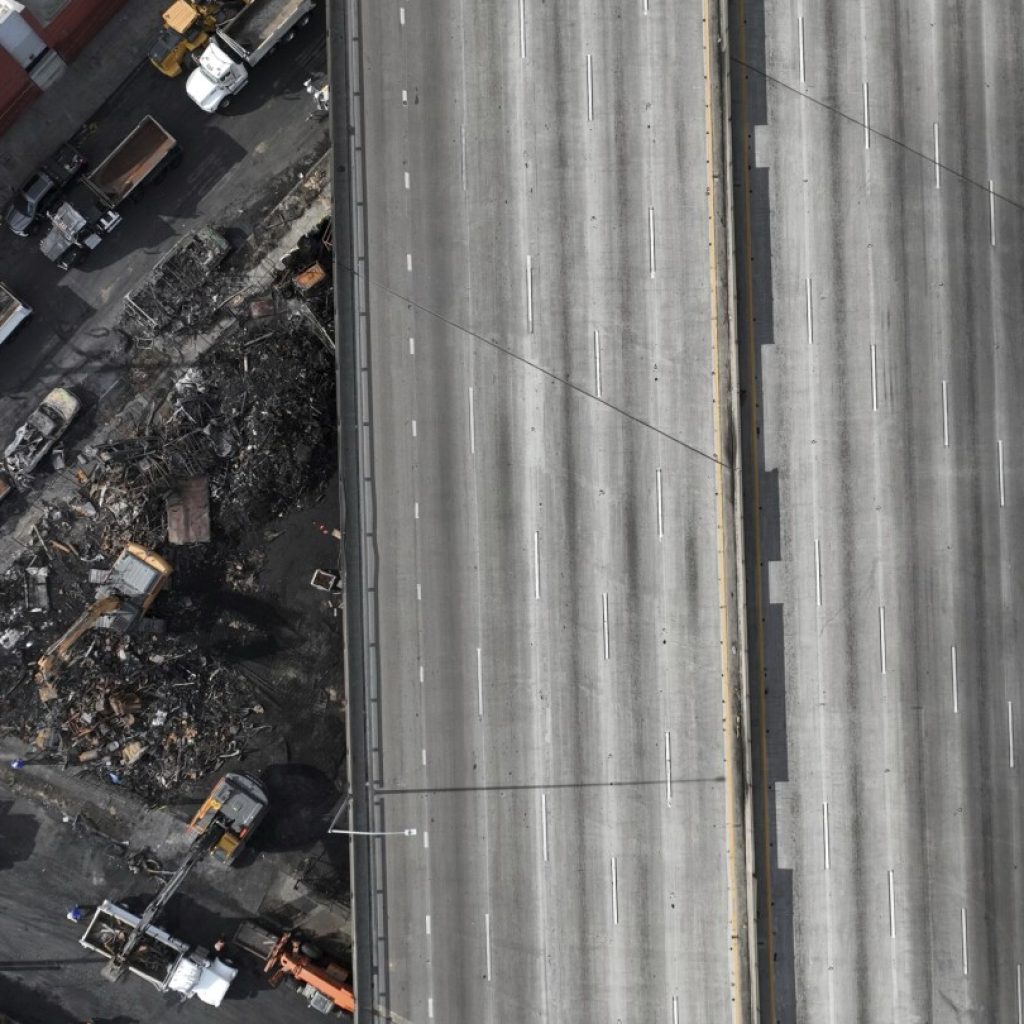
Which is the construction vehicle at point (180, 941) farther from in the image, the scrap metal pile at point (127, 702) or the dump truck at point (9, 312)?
the dump truck at point (9, 312)

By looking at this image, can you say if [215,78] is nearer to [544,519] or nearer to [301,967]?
[544,519]

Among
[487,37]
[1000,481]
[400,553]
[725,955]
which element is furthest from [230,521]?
[1000,481]

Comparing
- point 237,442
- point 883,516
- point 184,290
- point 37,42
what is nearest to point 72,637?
point 237,442

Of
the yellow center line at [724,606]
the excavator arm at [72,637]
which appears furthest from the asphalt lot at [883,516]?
the excavator arm at [72,637]

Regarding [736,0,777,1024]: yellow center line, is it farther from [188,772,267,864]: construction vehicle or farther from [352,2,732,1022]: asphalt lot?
[188,772,267,864]: construction vehicle

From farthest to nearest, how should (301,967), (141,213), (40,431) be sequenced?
(141,213), (40,431), (301,967)

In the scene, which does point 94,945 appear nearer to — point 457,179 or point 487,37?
point 457,179
